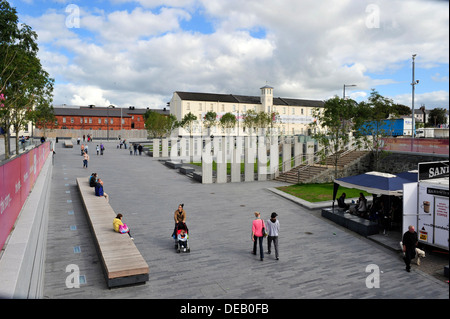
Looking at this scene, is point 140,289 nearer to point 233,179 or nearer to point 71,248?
point 71,248

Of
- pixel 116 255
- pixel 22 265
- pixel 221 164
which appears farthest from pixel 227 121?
pixel 22 265

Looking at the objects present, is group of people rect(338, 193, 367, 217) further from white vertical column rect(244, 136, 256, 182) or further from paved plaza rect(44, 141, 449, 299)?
white vertical column rect(244, 136, 256, 182)

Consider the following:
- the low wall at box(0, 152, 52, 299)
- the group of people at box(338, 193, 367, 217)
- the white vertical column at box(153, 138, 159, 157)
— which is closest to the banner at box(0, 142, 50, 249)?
the low wall at box(0, 152, 52, 299)

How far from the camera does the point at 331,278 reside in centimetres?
913

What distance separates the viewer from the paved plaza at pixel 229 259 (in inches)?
326

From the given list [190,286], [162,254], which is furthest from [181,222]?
[190,286]

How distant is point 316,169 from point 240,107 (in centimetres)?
6959

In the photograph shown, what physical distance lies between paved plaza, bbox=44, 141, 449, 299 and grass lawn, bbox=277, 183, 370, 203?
6.74 feet

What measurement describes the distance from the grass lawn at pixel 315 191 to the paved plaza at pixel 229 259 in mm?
2055

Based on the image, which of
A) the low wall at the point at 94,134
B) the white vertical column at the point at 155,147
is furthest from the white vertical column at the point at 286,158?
the low wall at the point at 94,134

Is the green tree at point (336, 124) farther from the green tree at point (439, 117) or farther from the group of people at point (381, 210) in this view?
the green tree at point (439, 117)

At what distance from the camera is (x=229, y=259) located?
10445 millimetres
